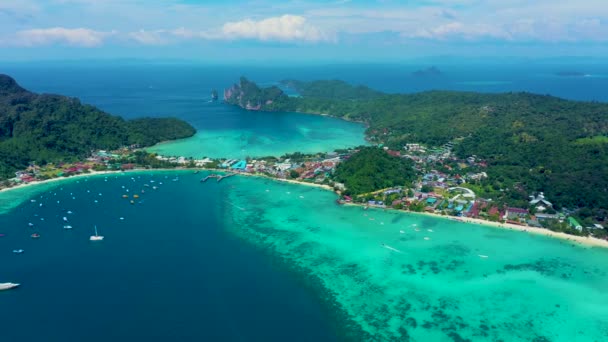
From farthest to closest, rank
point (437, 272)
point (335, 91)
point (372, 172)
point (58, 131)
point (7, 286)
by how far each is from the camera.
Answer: point (335, 91)
point (58, 131)
point (372, 172)
point (437, 272)
point (7, 286)

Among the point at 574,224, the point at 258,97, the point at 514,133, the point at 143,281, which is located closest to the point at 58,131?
the point at 143,281

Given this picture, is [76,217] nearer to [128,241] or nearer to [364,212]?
[128,241]

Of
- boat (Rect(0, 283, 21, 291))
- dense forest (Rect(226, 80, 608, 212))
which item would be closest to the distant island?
dense forest (Rect(226, 80, 608, 212))

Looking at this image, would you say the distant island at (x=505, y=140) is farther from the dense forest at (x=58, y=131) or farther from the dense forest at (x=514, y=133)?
the dense forest at (x=58, y=131)

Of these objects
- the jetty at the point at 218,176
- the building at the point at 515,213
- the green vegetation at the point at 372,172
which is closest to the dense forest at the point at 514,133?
the building at the point at 515,213

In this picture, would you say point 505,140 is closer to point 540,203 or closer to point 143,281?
point 540,203
